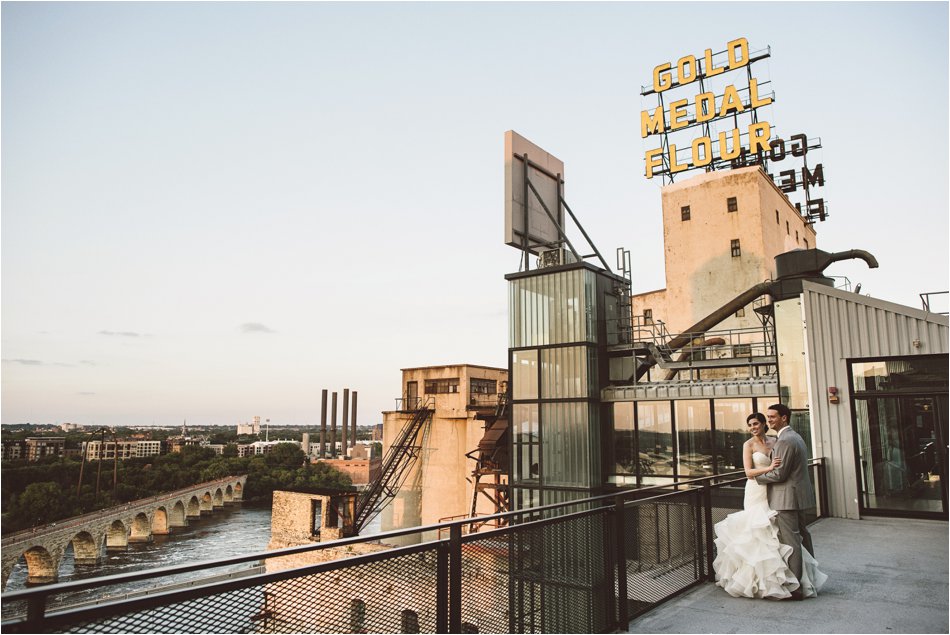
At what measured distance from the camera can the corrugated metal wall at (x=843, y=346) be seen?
11.0 meters

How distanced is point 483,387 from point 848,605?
3548 centimetres

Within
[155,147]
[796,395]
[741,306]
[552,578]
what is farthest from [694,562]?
[155,147]

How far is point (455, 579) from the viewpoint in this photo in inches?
163

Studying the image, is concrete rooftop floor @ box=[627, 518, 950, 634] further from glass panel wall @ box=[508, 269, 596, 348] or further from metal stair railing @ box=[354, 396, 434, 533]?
metal stair railing @ box=[354, 396, 434, 533]

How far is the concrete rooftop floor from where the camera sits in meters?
5.08

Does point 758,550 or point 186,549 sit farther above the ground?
point 758,550

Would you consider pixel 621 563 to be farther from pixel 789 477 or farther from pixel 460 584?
pixel 460 584

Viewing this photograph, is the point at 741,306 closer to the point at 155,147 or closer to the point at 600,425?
the point at 600,425

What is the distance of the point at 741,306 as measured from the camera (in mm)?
26156

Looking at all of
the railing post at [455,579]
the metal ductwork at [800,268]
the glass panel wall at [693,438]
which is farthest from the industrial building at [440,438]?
the railing post at [455,579]

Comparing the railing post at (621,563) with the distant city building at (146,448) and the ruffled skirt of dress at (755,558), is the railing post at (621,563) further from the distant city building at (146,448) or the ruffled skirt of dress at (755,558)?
the distant city building at (146,448)

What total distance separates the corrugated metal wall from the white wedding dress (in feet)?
20.4

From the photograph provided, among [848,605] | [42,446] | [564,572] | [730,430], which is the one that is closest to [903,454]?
[730,430]

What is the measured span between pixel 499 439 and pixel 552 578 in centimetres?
2436
